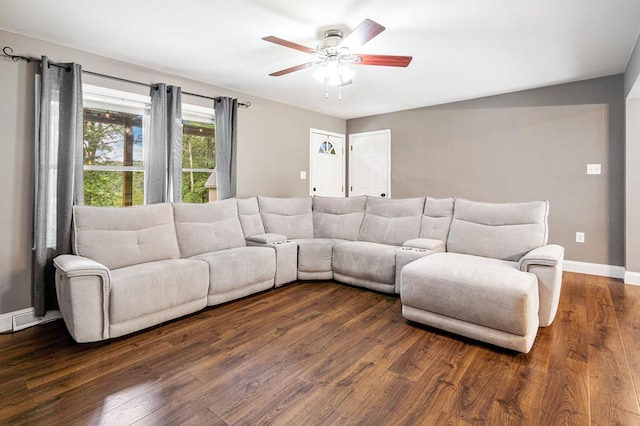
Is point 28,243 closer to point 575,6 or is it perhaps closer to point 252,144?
point 252,144

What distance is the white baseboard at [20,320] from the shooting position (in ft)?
8.47

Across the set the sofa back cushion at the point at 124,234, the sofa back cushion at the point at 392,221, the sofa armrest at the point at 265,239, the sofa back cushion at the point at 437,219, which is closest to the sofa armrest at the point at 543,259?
the sofa back cushion at the point at 437,219

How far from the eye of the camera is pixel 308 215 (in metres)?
4.48

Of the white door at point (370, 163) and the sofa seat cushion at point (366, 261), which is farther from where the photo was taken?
the white door at point (370, 163)

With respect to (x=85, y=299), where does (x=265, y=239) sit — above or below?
above

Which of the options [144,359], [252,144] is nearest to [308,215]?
[252,144]

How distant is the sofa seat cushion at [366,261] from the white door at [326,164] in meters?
2.11

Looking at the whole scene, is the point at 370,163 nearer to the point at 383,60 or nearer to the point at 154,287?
the point at 383,60

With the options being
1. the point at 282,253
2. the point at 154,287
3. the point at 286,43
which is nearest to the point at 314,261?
the point at 282,253

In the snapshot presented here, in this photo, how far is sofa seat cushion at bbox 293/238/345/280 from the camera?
12.6 feet

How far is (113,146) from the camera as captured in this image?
11.1 feet

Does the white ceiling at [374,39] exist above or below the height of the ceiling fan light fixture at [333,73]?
above

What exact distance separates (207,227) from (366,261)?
1.74 m

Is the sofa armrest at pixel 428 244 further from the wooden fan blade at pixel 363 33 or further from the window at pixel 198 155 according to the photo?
the window at pixel 198 155
